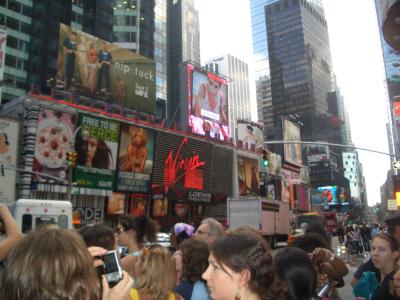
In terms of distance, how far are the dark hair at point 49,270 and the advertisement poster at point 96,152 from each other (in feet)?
107

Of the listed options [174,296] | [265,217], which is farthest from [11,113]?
[174,296]

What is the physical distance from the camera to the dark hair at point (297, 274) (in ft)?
12.1

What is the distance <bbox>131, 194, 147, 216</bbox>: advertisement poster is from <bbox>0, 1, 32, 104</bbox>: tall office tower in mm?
36850

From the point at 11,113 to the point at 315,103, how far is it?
158m

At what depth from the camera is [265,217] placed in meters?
31.8

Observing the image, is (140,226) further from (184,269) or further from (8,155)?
(8,155)

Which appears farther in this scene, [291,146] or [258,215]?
[291,146]

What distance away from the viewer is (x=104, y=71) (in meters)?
39.1

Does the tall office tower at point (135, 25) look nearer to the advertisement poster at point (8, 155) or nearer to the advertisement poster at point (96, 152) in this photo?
the advertisement poster at point (96, 152)

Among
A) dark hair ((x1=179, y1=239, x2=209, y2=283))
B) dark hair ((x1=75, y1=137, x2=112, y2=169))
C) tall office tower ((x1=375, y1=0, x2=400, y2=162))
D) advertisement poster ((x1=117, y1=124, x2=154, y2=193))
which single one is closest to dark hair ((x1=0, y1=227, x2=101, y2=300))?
dark hair ((x1=179, y1=239, x2=209, y2=283))

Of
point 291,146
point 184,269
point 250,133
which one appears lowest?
point 184,269

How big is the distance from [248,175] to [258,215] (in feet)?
82.3

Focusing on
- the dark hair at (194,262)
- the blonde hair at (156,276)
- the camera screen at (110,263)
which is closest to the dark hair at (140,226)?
the dark hair at (194,262)

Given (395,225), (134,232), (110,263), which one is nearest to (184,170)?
(395,225)
